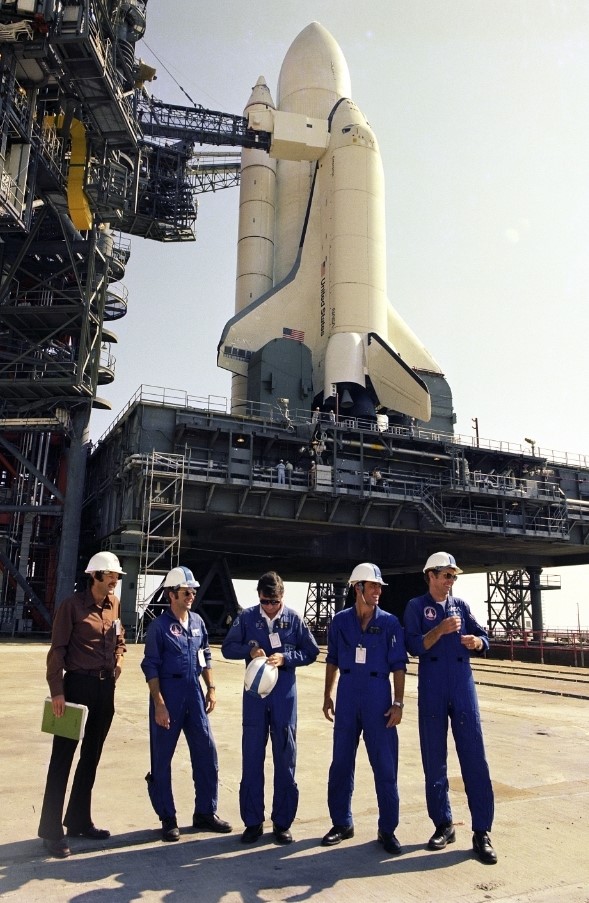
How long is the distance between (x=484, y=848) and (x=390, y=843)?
0.56 metres

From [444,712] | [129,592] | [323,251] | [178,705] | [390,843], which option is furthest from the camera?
[323,251]

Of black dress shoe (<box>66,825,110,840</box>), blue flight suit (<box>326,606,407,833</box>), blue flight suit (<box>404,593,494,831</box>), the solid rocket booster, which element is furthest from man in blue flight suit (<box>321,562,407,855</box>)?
the solid rocket booster

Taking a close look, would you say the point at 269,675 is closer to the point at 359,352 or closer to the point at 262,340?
the point at 359,352

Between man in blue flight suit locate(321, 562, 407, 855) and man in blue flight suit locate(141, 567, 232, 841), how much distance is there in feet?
2.71

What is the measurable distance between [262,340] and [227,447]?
720 centimetres

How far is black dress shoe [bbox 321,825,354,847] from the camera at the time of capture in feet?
14.1

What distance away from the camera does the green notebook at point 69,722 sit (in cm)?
431

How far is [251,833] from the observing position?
14.3 ft

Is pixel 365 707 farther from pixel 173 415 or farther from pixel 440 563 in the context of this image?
pixel 173 415

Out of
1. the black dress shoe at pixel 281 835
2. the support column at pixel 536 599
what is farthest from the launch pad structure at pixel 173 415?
the black dress shoe at pixel 281 835

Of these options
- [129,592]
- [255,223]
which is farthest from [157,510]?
[255,223]

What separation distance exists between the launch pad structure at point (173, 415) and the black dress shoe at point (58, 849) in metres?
20.9

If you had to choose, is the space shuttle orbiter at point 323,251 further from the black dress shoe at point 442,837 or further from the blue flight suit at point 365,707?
the black dress shoe at point 442,837

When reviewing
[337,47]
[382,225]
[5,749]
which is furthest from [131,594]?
[337,47]
